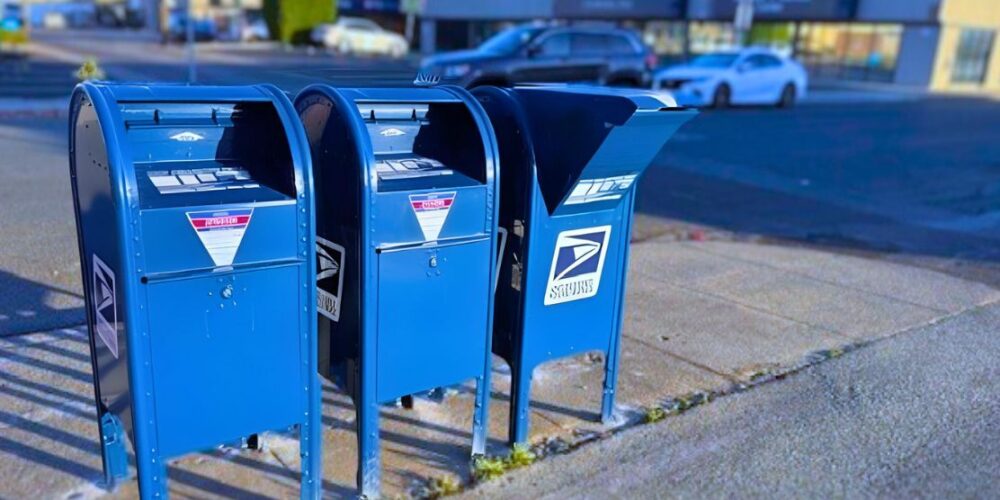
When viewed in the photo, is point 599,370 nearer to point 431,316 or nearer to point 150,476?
point 431,316

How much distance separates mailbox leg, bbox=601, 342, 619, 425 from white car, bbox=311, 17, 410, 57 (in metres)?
33.3

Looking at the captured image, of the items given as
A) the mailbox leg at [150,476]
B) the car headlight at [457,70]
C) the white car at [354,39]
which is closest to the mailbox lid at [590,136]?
the mailbox leg at [150,476]

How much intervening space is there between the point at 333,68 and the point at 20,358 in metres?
2.37

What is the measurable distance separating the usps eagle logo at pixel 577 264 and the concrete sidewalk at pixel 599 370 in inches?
26.8

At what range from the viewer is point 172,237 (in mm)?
2426

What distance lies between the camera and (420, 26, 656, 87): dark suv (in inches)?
619

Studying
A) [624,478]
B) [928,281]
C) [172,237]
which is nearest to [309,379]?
[172,237]

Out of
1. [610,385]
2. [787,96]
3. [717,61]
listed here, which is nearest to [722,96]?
[717,61]

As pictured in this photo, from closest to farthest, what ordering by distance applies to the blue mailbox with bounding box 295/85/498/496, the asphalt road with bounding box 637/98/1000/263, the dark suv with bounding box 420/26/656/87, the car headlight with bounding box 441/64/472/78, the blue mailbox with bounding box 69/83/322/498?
the blue mailbox with bounding box 69/83/322/498
the blue mailbox with bounding box 295/85/498/496
the asphalt road with bounding box 637/98/1000/263
the car headlight with bounding box 441/64/472/78
the dark suv with bounding box 420/26/656/87

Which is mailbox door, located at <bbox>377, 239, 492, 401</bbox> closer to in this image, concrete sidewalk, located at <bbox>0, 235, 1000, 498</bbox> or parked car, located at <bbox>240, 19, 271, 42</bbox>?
concrete sidewalk, located at <bbox>0, 235, 1000, 498</bbox>

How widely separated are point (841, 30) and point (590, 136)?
3663 centimetres

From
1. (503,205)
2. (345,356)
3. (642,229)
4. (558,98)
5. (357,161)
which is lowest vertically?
(642,229)

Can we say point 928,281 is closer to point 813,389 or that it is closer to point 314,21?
point 813,389

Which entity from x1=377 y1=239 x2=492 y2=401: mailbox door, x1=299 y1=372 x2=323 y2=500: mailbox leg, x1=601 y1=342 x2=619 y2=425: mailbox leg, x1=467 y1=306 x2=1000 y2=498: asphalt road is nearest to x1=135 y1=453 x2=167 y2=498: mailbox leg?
x1=299 y1=372 x2=323 y2=500: mailbox leg
